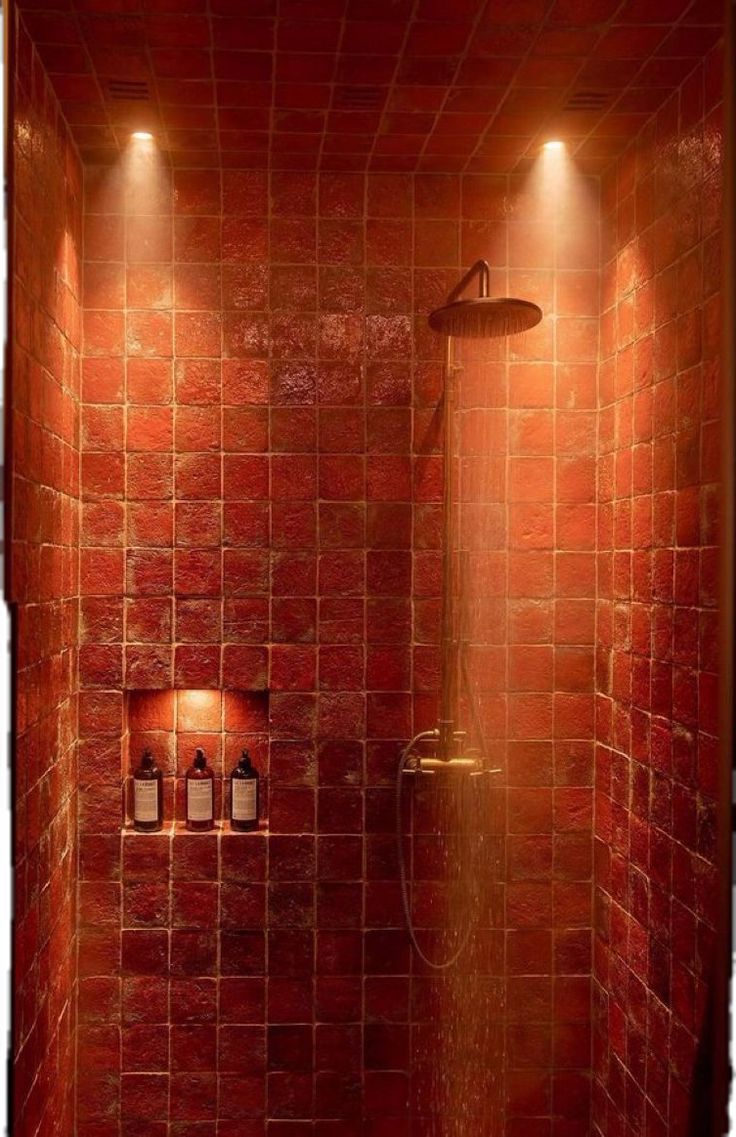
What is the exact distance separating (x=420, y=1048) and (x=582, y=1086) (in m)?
0.40

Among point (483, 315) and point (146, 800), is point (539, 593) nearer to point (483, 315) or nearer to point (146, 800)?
point (483, 315)

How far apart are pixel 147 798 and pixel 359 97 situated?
1611mm

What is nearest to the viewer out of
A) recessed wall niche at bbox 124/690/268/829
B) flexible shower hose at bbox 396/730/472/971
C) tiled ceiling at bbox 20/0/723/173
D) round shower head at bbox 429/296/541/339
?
tiled ceiling at bbox 20/0/723/173

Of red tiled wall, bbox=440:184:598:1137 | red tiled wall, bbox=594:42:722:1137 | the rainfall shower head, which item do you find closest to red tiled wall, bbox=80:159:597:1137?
red tiled wall, bbox=440:184:598:1137

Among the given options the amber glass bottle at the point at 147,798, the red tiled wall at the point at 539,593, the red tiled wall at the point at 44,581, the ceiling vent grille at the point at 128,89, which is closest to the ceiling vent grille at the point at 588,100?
the red tiled wall at the point at 539,593

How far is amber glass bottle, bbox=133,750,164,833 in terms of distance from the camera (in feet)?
7.49

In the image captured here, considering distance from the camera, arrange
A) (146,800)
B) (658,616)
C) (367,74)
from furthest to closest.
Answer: (146,800), (658,616), (367,74)

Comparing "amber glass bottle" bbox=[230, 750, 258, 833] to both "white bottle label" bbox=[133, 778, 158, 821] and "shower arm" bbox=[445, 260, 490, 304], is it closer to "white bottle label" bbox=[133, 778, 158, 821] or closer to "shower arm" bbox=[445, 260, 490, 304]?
"white bottle label" bbox=[133, 778, 158, 821]

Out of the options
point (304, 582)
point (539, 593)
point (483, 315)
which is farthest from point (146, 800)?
point (483, 315)

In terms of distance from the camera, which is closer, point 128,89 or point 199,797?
point 128,89

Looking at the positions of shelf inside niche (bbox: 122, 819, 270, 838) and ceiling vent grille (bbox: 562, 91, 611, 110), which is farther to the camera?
shelf inside niche (bbox: 122, 819, 270, 838)

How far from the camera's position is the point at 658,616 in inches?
78.3

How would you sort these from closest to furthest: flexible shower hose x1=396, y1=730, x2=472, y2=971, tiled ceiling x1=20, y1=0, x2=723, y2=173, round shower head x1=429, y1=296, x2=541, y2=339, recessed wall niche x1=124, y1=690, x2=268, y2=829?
tiled ceiling x1=20, y1=0, x2=723, y2=173 < round shower head x1=429, y1=296, x2=541, y2=339 < flexible shower hose x1=396, y1=730, x2=472, y2=971 < recessed wall niche x1=124, y1=690, x2=268, y2=829

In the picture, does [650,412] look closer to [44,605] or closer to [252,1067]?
[44,605]
